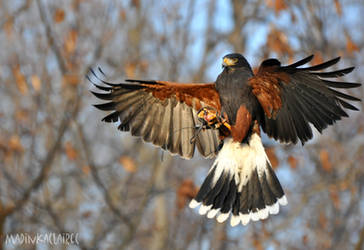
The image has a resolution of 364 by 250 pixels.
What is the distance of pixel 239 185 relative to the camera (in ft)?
14.0

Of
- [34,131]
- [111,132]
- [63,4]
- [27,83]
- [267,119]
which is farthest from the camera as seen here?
[111,132]

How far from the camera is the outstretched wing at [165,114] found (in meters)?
4.48

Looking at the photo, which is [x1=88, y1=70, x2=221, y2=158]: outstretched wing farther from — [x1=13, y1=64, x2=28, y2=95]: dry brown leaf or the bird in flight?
[x1=13, y1=64, x2=28, y2=95]: dry brown leaf

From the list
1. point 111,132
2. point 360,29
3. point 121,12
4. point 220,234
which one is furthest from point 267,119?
point 111,132

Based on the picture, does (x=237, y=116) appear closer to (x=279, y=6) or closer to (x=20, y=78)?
(x=279, y=6)

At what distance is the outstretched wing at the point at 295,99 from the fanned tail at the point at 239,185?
0.82 ft

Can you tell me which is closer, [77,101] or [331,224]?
[77,101]

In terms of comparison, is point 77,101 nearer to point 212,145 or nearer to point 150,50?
point 212,145

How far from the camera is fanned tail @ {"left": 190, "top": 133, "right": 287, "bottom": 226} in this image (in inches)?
164

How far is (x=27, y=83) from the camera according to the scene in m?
6.02

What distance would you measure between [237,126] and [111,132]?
Answer: 8423mm

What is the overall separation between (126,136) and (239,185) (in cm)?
644

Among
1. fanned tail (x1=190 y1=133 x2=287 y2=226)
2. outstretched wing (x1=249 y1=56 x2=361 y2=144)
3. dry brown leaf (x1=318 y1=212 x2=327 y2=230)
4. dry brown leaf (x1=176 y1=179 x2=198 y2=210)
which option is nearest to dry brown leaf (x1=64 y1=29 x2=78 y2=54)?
dry brown leaf (x1=176 y1=179 x2=198 y2=210)

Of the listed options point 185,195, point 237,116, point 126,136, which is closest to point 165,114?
point 237,116
